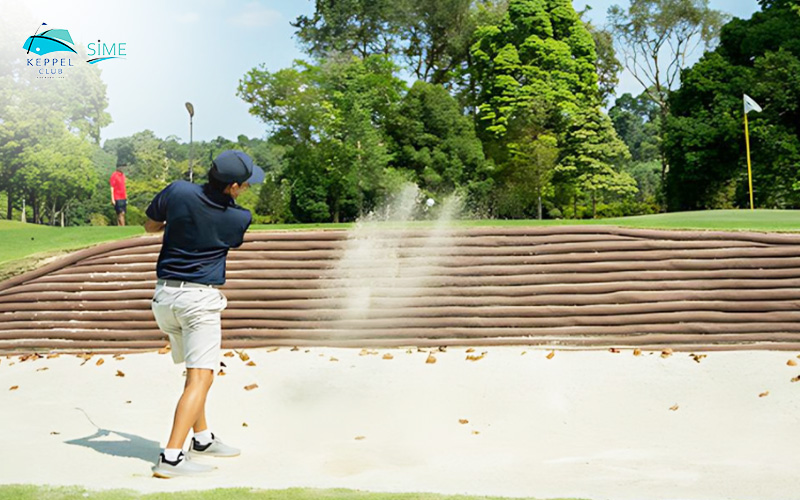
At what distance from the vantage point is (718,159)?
31.9 metres

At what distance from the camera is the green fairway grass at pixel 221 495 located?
381cm

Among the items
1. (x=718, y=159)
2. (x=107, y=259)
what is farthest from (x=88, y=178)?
(x=107, y=259)

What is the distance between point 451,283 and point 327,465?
4863 millimetres

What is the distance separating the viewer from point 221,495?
12.6 feet

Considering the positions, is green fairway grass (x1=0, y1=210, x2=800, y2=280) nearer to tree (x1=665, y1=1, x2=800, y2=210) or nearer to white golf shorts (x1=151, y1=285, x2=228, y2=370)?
white golf shorts (x1=151, y1=285, x2=228, y2=370)

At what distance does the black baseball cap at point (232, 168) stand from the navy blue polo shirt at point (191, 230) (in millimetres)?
119

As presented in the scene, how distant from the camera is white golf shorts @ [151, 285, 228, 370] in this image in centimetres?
476

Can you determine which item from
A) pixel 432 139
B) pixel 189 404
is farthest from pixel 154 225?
pixel 432 139

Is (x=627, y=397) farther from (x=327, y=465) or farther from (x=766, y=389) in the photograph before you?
(x=327, y=465)

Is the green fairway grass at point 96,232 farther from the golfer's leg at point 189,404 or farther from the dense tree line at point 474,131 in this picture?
the dense tree line at point 474,131

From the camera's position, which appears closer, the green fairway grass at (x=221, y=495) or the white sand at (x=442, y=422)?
the green fairway grass at (x=221, y=495)

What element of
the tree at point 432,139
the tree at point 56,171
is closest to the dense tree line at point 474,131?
the tree at point 432,139

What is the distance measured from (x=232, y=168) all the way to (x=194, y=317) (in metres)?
0.91

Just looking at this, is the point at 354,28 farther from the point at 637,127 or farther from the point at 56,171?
the point at 637,127
